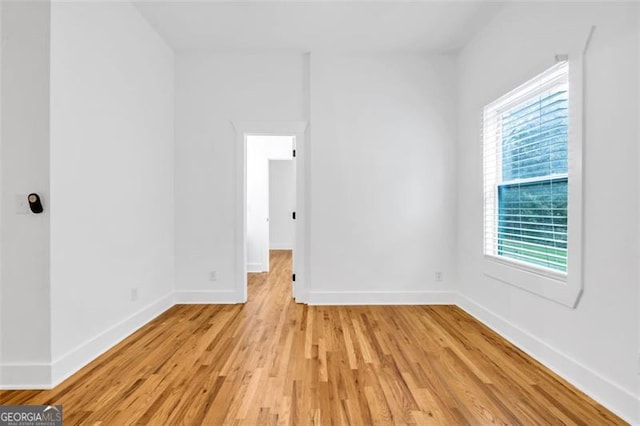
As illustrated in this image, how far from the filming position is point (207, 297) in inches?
148

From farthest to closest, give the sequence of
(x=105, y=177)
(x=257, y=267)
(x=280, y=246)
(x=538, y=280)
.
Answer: (x=280, y=246)
(x=257, y=267)
(x=105, y=177)
(x=538, y=280)

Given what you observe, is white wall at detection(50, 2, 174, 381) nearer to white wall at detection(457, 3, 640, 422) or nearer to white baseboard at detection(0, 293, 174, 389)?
white baseboard at detection(0, 293, 174, 389)

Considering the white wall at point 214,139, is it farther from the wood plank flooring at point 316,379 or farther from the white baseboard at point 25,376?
the white baseboard at point 25,376

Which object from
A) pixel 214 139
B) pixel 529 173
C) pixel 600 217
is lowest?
pixel 600 217

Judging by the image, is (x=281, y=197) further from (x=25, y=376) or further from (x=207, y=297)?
(x=25, y=376)

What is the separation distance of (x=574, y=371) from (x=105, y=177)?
369 cm

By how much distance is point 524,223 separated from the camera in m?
2.63

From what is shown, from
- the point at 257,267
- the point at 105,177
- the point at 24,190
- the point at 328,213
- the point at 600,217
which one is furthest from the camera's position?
the point at 257,267

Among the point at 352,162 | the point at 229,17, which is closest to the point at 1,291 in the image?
the point at 229,17

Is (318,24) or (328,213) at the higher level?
(318,24)

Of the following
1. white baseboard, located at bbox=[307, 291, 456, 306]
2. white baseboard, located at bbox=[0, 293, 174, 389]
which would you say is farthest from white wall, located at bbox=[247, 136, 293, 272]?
white baseboard, located at bbox=[0, 293, 174, 389]

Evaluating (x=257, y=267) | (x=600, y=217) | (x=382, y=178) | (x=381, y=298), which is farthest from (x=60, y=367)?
(x=257, y=267)

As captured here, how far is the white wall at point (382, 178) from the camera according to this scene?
12.2 feet

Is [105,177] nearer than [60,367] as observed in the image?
No
